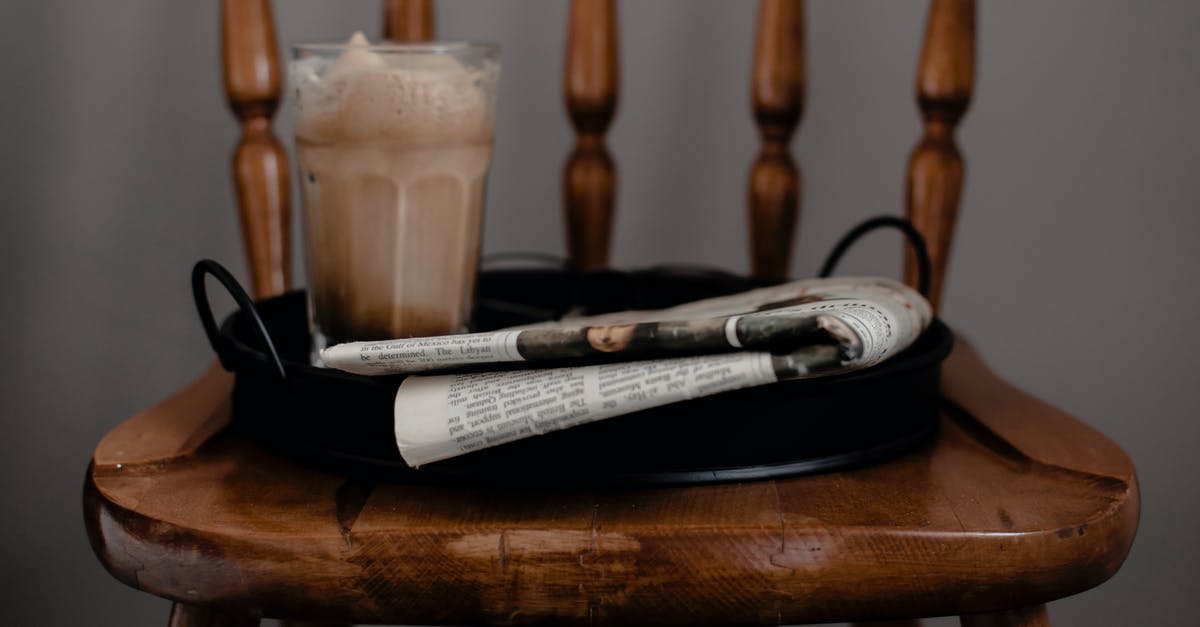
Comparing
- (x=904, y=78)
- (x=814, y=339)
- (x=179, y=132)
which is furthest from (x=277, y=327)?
(x=904, y=78)

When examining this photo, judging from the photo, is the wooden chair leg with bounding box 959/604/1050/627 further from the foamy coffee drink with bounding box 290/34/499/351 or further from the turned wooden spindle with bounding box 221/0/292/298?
the turned wooden spindle with bounding box 221/0/292/298

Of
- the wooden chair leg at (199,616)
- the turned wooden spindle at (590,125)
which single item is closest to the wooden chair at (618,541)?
the wooden chair leg at (199,616)

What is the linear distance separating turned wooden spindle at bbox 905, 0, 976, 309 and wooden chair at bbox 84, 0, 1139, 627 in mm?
244

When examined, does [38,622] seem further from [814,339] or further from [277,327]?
[814,339]

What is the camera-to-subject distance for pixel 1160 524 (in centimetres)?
88

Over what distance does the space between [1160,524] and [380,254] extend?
693 millimetres

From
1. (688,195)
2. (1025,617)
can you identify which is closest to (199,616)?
(1025,617)

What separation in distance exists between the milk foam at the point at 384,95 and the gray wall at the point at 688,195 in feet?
1.42

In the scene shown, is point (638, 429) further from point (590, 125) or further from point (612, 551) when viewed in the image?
point (590, 125)

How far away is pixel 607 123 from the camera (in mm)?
770

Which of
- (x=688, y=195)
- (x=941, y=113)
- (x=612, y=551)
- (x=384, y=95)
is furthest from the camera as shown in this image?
(x=688, y=195)

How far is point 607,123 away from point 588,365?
42 centimetres

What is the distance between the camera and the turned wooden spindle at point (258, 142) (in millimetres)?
682

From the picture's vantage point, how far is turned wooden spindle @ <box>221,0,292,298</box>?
26.8 inches
